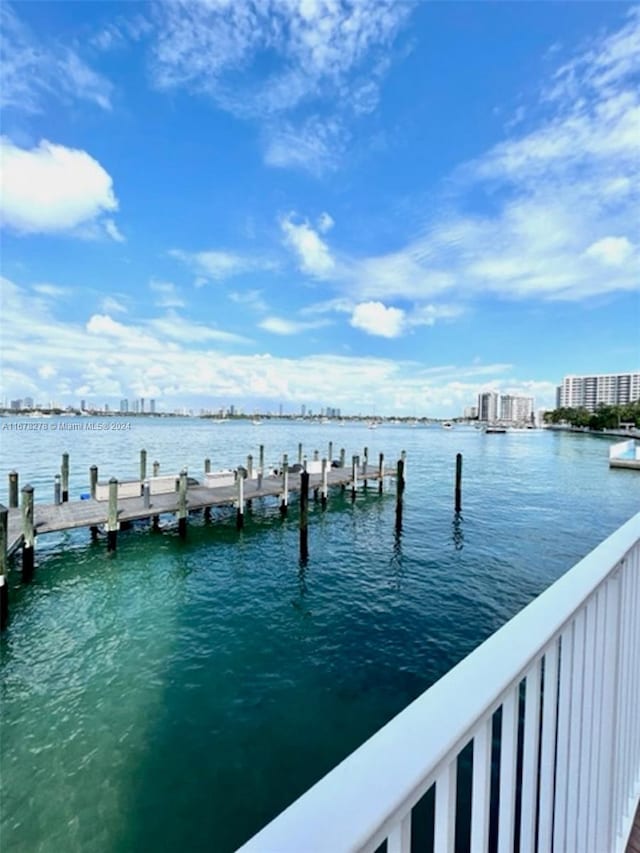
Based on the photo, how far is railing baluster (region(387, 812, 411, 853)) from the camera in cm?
72

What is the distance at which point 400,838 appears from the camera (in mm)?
728

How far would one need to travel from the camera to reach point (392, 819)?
0.69 metres

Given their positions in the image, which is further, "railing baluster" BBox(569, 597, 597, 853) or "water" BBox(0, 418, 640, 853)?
"water" BBox(0, 418, 640, 853)

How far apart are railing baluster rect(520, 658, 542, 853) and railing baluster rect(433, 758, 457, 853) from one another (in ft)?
1.27

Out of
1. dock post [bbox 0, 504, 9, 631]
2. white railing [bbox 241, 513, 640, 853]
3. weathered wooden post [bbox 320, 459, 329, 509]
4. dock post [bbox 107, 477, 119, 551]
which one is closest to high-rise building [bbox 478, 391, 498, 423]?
weathered wooden post [bbox 320, 459, 329, 509]

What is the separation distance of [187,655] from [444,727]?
26.7 ft

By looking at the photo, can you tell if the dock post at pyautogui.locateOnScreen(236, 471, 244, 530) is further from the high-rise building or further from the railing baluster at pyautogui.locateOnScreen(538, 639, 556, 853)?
the high-rise building

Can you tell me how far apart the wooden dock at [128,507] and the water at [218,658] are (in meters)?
0.92

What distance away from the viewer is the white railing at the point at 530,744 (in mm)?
653

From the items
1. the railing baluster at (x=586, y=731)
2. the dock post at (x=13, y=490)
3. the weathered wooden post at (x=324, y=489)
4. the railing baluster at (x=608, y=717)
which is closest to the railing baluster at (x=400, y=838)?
the railing baluster at (x=586, y=731)

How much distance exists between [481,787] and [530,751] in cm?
34

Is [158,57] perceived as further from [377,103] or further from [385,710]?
[385,710]

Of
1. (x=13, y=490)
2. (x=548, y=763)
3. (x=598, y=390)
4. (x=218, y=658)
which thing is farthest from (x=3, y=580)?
(x=598, y=390)

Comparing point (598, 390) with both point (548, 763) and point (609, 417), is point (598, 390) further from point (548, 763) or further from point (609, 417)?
point (548, 763)
